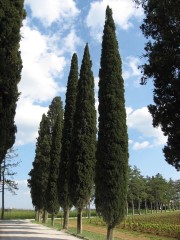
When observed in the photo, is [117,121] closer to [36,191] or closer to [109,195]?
[109,195]

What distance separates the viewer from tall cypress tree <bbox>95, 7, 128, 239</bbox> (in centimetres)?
2189

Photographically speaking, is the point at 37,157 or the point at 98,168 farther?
the point at 37,157

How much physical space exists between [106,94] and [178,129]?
9287mm

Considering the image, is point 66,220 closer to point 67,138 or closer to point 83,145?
point 67,138

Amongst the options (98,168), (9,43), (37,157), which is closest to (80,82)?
(98,168)

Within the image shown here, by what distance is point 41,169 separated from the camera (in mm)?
48312

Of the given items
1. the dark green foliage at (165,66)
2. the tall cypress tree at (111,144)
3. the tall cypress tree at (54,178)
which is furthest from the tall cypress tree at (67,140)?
the dark green foliage at (165,66)

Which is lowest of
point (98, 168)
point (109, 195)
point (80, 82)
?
point (109, 195)

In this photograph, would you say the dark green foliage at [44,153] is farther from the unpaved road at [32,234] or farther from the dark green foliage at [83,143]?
the unpaved road at [32,234]

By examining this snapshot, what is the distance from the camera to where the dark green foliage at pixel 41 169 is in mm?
47625

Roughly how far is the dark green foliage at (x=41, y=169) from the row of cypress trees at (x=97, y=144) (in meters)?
6.50

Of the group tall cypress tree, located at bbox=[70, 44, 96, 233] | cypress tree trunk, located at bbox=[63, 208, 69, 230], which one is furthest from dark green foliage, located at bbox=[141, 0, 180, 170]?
cypress tree trunk, located at bbox=[63, 208, 69, 230]

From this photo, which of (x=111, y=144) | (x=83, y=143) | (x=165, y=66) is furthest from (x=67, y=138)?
(x=165, y=66)

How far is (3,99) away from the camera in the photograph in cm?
1772
